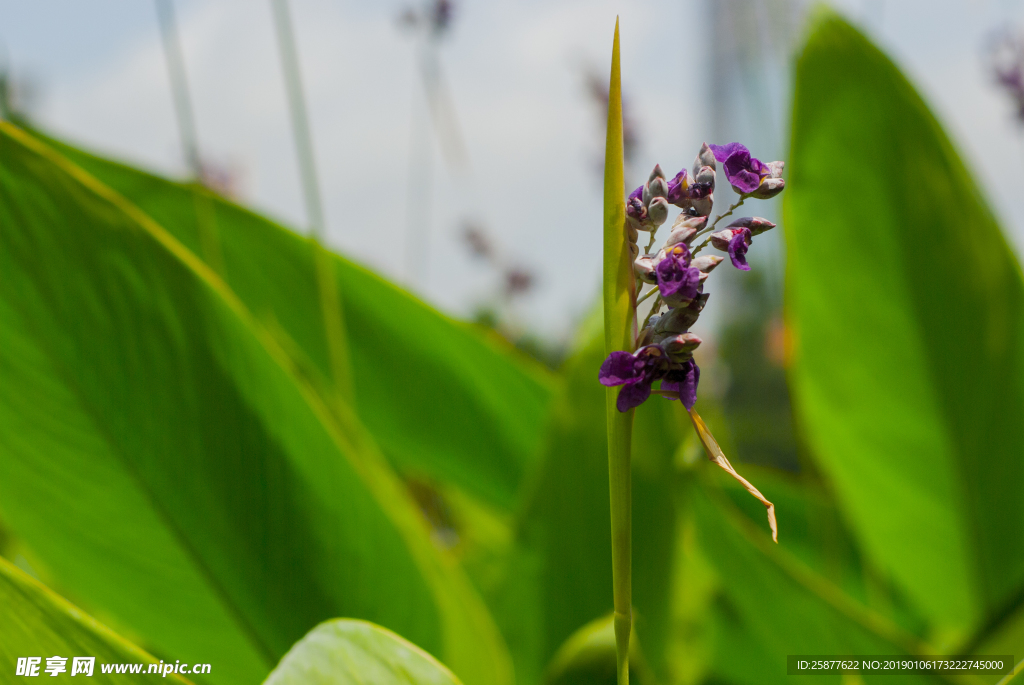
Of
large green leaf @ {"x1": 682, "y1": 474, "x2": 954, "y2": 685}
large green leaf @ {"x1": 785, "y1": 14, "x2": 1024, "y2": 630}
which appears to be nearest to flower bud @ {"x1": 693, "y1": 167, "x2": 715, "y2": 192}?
large green leaf @ {"x1": 682, "y1": 474, "x2": 954, "y2": 685}

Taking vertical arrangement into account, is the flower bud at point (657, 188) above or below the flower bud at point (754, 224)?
above

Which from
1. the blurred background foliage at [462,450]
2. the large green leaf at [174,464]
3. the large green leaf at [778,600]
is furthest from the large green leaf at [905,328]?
the large green leaf at [174,464]

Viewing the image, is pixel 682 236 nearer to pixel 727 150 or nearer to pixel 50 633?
pixel 727 150

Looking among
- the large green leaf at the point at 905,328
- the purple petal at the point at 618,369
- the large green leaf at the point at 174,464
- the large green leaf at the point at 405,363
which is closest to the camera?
the purple petal at the point at 618,369

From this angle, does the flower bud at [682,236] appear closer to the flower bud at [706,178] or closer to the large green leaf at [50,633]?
the flower bud at [706,178]

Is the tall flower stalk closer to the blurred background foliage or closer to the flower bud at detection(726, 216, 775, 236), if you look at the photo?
the flower bud at detection(726, 216, 775, 236)

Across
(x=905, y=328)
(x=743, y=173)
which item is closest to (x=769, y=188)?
(x=743, y=173)

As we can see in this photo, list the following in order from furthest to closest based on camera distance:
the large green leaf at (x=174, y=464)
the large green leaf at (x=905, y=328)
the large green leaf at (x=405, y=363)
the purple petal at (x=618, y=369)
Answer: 1. the large green leaf at (x=405, y=363)
2. the large green leaf at (x=905, y=328)
3. the large green leaf at (x=174, y=464)
4. the purple petal at (x=618, y=369)
